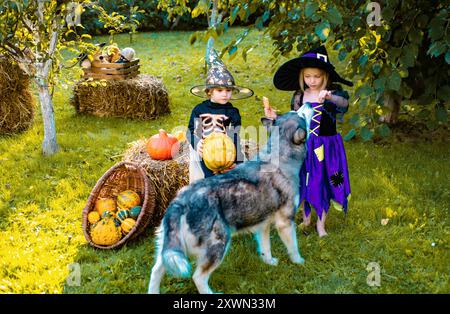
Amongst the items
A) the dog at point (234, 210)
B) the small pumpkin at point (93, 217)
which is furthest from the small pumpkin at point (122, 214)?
the dog at point (234, 210)

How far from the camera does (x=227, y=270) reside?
411 centimetres

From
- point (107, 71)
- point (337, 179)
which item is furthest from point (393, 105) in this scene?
point (107, 71)

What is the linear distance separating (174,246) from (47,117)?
15.2ft

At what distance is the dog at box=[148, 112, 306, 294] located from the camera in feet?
10.7

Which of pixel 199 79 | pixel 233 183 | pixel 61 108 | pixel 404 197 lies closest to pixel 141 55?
pixel 199 79

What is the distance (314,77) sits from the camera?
4.28 metres

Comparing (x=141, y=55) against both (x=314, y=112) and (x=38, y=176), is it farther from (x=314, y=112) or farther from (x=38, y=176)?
(x=314, y=112)

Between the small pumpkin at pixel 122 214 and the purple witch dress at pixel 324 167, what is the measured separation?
1831 mm

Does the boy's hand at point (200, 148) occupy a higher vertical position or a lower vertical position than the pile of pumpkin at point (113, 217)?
higher

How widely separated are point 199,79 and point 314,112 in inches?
306

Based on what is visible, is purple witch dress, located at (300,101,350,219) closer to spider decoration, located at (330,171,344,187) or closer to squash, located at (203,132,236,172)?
spider decoration, located at (330,171,344,187)

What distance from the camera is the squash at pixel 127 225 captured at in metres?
4.59

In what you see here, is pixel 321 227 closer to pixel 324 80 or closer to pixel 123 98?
pixel 324 80

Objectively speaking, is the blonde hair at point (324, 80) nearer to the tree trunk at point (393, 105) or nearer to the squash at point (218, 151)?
the squash at point (218, 151)
